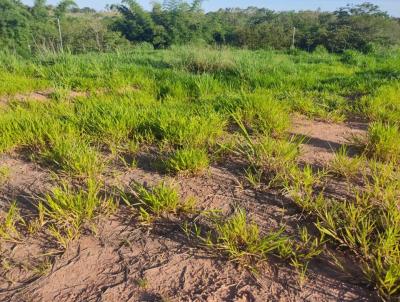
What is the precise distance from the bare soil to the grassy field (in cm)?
3

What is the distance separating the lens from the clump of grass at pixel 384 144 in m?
2.65

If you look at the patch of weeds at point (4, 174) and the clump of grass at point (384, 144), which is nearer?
the patch of weeds at point (4, 174)

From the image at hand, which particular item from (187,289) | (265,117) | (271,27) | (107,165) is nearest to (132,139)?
(107,165)

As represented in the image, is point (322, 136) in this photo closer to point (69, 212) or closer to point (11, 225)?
point (69, 212)

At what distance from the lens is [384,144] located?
2.68 metres

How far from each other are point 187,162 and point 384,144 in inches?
58.4

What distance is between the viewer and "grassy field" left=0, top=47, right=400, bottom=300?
1795 mm

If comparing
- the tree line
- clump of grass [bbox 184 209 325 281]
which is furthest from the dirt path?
the tree line

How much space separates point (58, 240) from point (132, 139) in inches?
54.2

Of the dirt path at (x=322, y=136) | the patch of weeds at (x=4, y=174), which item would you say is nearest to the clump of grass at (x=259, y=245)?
the dirt path at (x=322, y=136)

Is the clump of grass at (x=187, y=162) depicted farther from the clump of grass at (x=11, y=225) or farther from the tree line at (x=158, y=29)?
the tree line at (x=158, y=29)

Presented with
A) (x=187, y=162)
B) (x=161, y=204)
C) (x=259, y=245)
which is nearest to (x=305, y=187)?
(x=259, y=245)

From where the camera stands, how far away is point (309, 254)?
1.73 meters

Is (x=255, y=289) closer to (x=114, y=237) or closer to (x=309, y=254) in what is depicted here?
(x=309, y=254)
